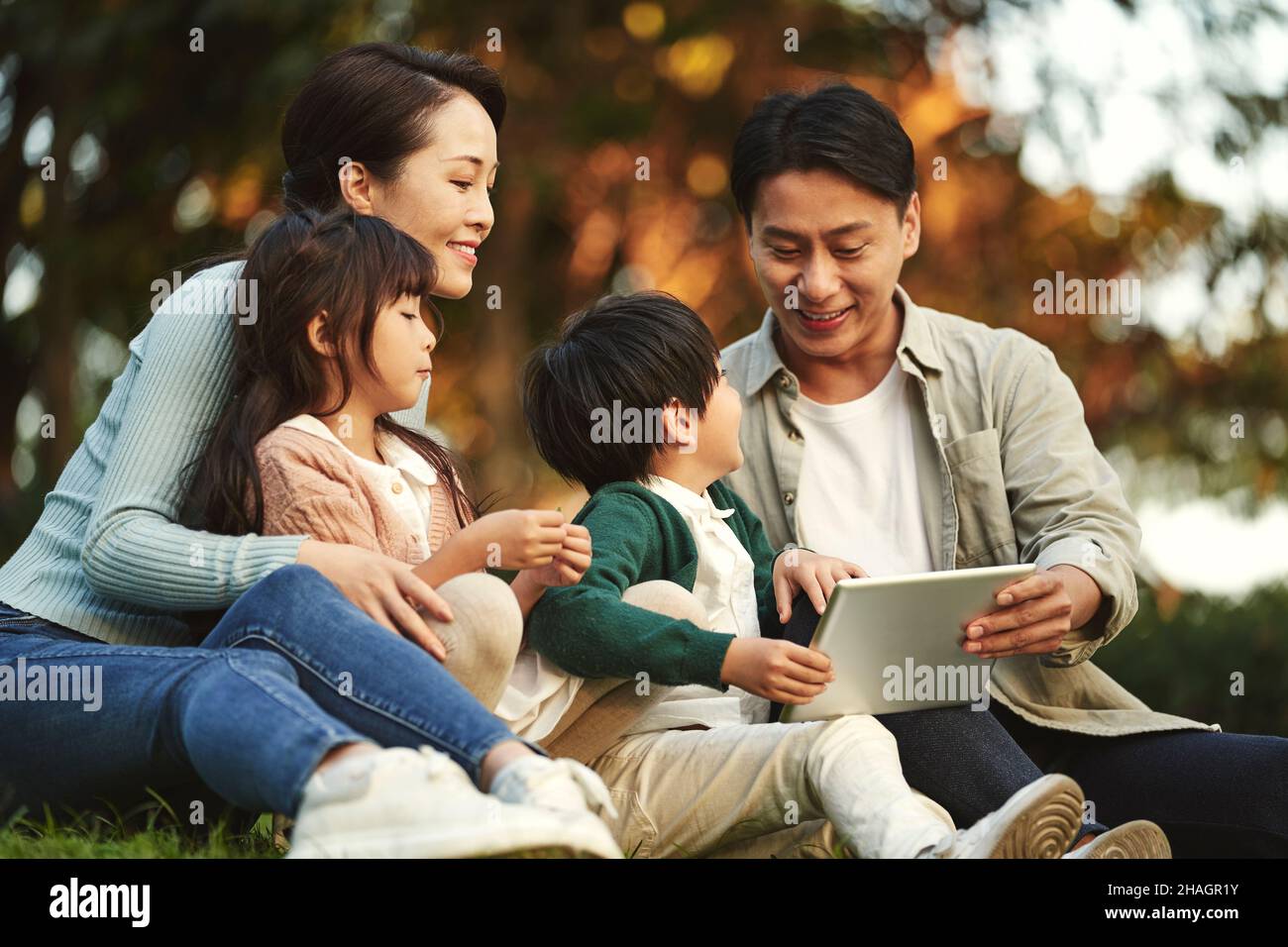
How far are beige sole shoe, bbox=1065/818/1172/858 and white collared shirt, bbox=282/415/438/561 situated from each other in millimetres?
1255

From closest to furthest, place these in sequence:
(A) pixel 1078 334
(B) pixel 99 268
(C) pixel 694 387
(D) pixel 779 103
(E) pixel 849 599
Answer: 1. (E) pixel 849 599
2. (C) pixel 694 387
3. (D) pixel 779 103
4. (B) pixel 99 268
5. (A) pixel 1078 334

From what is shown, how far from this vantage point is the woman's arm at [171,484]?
2459mm

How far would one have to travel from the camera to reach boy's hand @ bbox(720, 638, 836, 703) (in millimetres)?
2406

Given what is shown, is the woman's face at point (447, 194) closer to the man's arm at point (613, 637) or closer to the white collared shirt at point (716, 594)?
the white collared shirt at point (716, 594)

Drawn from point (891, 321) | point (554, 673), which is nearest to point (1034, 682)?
point (891, 321)

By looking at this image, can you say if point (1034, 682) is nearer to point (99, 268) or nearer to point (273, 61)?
point (273, 61)

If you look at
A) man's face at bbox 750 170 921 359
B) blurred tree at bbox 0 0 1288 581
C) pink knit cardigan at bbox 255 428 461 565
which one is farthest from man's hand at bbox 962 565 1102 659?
blurred tree at bbox 0 0 1288 581

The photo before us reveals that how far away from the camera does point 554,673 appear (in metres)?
2.61

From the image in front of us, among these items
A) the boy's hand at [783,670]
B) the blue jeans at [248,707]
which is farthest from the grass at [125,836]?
the boy's hand at [783,670]

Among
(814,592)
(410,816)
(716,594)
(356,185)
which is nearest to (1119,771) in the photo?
(814,592)

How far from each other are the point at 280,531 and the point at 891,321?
5.42 ft

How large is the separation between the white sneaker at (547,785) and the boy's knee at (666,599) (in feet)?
1.63

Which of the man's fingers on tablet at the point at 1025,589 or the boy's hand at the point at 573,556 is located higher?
the boy's hand at the point at 573,556
